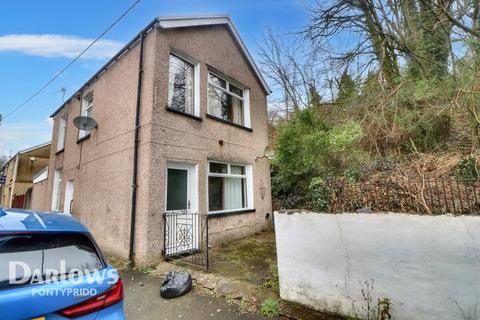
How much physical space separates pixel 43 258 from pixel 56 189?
413 inches

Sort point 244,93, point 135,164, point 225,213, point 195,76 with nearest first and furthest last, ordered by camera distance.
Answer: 1. point 135,164
2. point 225,213
3. point 195,76
4. point 244,93

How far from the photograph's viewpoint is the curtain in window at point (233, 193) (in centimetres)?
819

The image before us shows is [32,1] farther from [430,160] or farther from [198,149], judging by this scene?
[430,160]

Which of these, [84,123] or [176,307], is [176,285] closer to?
[176,307]

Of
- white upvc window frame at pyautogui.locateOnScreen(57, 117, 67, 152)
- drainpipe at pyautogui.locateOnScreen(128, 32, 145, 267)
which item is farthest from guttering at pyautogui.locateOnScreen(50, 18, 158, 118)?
white upvc window frame at pyautogui.locateOnScreen(57, 117, 67, 152)

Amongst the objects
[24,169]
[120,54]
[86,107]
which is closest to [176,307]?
[120,54]

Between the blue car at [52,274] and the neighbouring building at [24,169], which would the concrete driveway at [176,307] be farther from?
the neighbouring building at [24,169]

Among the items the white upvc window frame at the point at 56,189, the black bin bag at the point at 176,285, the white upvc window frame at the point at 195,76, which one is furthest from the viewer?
the white upvc window frame at the point at 56,189

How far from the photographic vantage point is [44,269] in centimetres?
196

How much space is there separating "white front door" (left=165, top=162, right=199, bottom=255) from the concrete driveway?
5.15 feet

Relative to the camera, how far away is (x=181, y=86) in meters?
7.38

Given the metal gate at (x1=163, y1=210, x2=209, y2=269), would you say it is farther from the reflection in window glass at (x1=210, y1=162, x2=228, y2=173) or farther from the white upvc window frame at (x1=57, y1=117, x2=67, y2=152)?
the white upvc window frame at (x1=57, y1=117, x2=67, y2=152)

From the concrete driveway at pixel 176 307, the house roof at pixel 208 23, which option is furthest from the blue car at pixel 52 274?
the house roof at pixel 208 23

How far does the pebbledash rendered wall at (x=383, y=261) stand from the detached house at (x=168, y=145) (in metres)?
3.47
